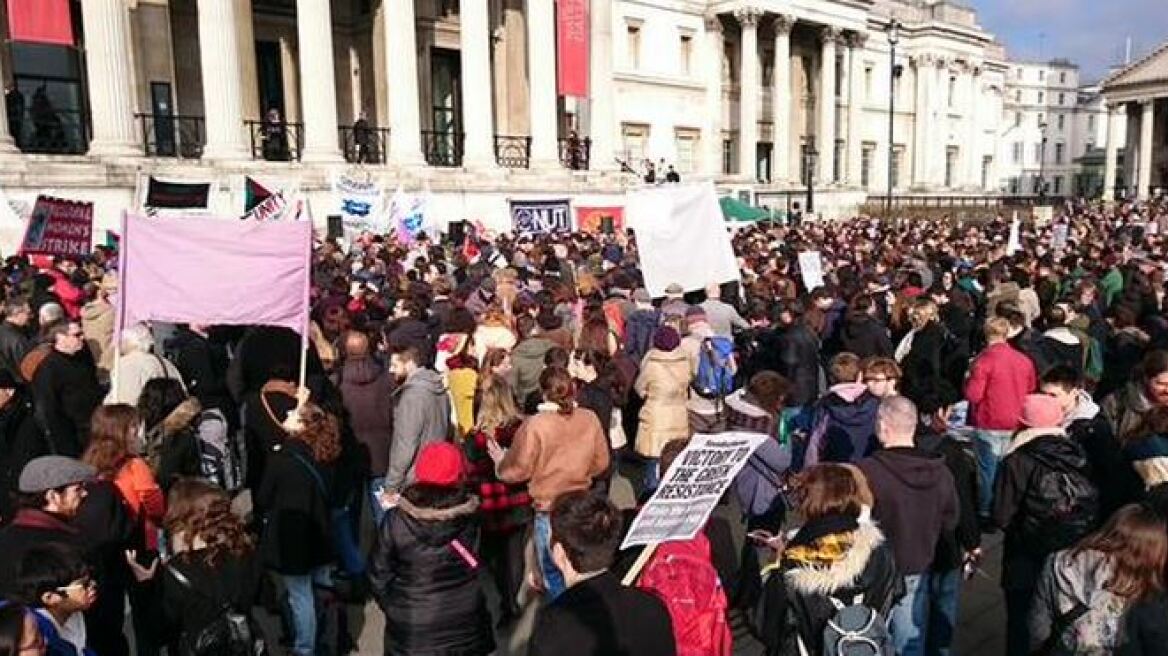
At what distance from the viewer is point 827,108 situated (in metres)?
51.8

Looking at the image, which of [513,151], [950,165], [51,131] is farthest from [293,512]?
[950,165]

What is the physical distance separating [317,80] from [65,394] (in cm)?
1938

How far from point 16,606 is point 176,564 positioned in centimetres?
107

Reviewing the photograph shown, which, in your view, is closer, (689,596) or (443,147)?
(689,596)

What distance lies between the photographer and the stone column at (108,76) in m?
21.0

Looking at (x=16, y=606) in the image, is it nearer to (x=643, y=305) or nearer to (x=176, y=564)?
(x=176, y=564)

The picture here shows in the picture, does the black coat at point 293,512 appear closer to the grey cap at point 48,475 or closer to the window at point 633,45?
the grey cap at point 48,475

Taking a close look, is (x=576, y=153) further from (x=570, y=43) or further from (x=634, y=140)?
(x=634, y=140)

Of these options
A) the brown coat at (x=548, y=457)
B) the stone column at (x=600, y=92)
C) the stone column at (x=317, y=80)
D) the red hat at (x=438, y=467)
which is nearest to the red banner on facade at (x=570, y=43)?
the stone column at (x=600, y=92)

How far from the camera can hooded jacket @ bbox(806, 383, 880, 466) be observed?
19.1ft

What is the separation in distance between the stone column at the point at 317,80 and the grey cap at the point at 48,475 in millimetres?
21341

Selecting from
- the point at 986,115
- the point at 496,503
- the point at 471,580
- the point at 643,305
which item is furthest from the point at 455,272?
the point at 986,115

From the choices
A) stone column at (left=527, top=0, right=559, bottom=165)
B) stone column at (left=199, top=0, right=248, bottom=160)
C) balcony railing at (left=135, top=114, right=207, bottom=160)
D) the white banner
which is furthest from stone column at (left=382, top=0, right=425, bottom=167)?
the white banner

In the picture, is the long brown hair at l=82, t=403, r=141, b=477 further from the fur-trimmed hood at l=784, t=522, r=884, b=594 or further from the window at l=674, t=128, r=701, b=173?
the window at l=674, t=128, r=701, b=173
